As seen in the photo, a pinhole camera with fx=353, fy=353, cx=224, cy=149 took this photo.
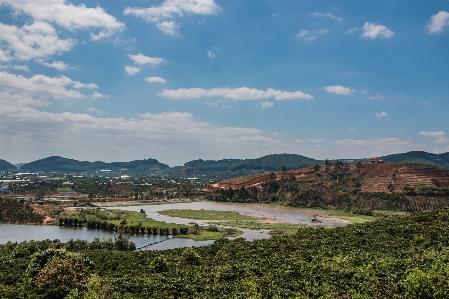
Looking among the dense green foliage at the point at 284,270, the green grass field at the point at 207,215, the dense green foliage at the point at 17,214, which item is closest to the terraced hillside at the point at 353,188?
the green grass field at the point at 207,215

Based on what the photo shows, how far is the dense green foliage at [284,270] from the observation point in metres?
19.3

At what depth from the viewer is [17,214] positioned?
80125 mm

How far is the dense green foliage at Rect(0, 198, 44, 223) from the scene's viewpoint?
258 feet

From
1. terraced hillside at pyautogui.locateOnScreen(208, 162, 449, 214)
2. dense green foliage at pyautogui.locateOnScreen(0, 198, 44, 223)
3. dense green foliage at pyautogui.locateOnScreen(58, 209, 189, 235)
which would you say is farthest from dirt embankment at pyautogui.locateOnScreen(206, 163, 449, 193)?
dense green foliage at pyautogui.locateOnScreen(0, 198, 44, 223)

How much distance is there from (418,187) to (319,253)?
81.7m

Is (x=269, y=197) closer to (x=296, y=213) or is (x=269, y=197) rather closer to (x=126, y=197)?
(x=296, y=213)

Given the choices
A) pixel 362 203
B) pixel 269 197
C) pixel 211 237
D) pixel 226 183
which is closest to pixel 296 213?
pixel 362 203

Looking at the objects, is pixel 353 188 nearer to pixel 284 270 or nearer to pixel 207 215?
pixel 207 215

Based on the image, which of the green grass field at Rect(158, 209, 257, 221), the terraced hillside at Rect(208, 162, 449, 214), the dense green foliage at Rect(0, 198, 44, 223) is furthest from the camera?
the terraced hillside at Rect(208, 162, 449, 214)

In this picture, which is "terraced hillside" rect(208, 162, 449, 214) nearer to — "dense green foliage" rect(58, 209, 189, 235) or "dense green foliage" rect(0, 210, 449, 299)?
"dense green foliage" rect(58, 209, 189, 235)

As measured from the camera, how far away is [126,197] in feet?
447

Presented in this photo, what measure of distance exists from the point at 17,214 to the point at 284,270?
250ft

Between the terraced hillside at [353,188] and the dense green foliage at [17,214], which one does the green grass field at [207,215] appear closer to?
the dense green foliage at [17,214]

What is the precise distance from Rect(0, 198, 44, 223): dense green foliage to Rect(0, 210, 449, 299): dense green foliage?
5030cm
